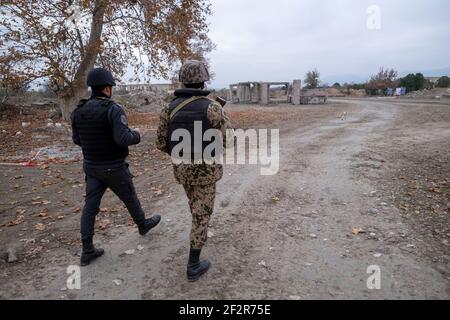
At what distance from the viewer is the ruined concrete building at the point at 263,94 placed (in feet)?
99.9

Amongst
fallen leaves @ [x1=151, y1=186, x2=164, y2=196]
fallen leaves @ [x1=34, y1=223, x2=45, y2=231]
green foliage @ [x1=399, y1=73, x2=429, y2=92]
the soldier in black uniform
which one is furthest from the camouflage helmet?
green foliage @ [x1=399, y1=73, x2=429, y2=92]

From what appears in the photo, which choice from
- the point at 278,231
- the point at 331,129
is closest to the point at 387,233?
the point at 278,231

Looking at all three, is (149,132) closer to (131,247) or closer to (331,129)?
(331,129)

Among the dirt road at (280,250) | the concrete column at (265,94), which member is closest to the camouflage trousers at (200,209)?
the dirt road at (280,250)

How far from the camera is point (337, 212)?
4.86 metres

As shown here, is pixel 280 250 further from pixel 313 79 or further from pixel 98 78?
pixel 313 79

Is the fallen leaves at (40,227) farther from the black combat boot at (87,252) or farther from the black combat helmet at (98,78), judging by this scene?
the black combat helmet at (98,78)

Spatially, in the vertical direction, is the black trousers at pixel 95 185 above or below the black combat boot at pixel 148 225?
above

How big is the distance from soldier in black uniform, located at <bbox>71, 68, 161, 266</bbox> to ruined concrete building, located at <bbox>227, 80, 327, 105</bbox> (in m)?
28.1

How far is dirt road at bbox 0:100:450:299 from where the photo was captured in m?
3.15

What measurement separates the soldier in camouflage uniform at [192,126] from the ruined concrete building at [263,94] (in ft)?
92.5

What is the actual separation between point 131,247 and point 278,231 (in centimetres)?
183

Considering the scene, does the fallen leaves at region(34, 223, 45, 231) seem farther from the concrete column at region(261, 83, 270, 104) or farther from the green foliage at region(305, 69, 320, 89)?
the green foliage at region(305, 69, 320, 89)
